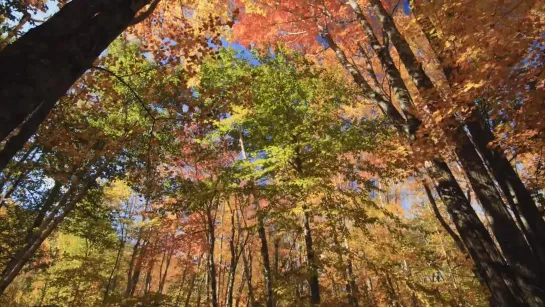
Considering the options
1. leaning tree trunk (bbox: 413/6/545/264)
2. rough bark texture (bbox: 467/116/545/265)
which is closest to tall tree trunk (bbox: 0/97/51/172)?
leaning tree trunk (bbox: 413/6/545/264)

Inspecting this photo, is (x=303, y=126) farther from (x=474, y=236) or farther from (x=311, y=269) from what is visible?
(x=474, y=236)

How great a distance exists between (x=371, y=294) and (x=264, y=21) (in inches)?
580

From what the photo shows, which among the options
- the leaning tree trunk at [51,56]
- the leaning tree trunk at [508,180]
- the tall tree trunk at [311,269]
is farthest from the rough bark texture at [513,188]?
the leaning tree trunk at [51,56]

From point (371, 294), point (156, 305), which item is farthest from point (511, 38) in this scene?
point (371, 294)

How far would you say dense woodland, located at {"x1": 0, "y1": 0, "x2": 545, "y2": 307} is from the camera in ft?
12.3

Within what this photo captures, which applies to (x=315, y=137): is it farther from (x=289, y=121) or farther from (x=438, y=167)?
(x=438, y=167)

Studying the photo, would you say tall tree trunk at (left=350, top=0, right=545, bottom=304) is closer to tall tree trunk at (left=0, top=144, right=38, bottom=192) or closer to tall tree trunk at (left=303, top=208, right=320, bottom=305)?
tall tree trunk at (left=303, top=208, right=320, bottom=305)

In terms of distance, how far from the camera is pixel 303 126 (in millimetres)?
9234

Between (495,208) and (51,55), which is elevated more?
(495,208)

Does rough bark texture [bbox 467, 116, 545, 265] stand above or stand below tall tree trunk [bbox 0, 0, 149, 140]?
above

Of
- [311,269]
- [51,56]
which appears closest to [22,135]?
[51,56]

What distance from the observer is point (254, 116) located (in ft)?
33.9

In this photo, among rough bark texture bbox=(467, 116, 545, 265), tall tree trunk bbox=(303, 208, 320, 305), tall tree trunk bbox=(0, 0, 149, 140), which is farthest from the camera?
tall tree trunk bbox=(303, 208, 320, 305)

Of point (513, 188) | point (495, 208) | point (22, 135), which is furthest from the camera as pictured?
point (513, 188)
